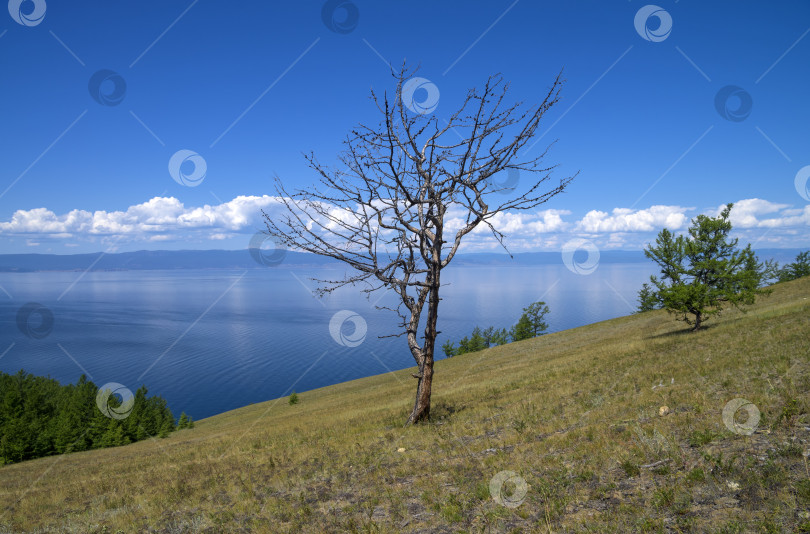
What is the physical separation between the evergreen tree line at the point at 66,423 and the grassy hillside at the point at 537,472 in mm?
38824

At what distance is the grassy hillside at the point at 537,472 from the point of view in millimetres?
5508

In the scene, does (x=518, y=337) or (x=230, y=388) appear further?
(x=518, y=337)

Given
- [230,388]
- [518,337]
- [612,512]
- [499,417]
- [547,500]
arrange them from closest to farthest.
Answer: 1. [612,512]
2. [547,500]
3. [499,417]
4. [230,388]
5. [518,337]

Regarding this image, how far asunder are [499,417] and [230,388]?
257ft

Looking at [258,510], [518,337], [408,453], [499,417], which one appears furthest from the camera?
[518,337]

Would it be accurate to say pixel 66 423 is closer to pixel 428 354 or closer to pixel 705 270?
pixel 428 354

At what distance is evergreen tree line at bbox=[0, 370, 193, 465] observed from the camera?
44406 millimetres

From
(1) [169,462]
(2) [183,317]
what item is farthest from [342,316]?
(1) [169,462]

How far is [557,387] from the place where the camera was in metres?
16.5

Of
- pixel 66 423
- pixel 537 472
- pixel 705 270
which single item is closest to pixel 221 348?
pixel 66 423

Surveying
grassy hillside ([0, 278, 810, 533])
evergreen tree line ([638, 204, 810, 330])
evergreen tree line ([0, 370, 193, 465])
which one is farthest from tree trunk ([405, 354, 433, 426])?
evergreen tree line ([0, 370, 193, 465])

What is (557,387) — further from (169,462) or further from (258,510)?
(169,462)

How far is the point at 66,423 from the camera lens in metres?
46.3

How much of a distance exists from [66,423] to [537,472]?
58501 mm
